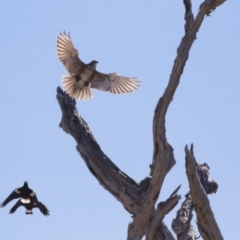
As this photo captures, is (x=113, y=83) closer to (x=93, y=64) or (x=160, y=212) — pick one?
(x=93, y=64)

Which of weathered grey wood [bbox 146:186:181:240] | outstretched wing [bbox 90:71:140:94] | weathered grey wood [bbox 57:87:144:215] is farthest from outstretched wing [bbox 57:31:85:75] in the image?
weathered grey wood [bbox 146:186:181:240]

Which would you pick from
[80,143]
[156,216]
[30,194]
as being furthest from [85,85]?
[156,216]

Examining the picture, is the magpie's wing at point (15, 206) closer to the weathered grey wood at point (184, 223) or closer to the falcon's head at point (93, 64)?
the weathered grey wood at point (184, 223)

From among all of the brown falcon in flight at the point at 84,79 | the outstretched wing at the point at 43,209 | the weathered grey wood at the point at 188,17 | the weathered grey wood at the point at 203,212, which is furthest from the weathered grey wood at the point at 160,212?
the brown falcon in flight at the point at 84,79

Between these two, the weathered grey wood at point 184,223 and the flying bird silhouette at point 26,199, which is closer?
the flying bird silhouette at point 26,199

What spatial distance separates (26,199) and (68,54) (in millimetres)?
5404

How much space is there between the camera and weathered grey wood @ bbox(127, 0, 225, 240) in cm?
747

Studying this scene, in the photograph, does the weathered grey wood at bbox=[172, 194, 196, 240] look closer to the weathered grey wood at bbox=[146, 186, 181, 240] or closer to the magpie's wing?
the weathered grey wood at bbox=[146, 186, 181, 240]

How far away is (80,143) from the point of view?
9.41m

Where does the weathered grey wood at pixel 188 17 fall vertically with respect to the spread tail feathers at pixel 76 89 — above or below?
below

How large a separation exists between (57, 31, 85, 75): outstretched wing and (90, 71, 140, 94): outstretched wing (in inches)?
16.0

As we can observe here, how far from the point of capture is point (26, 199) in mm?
8328

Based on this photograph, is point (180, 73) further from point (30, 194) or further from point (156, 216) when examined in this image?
point (30, 194)

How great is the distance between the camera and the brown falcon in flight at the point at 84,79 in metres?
13.4
